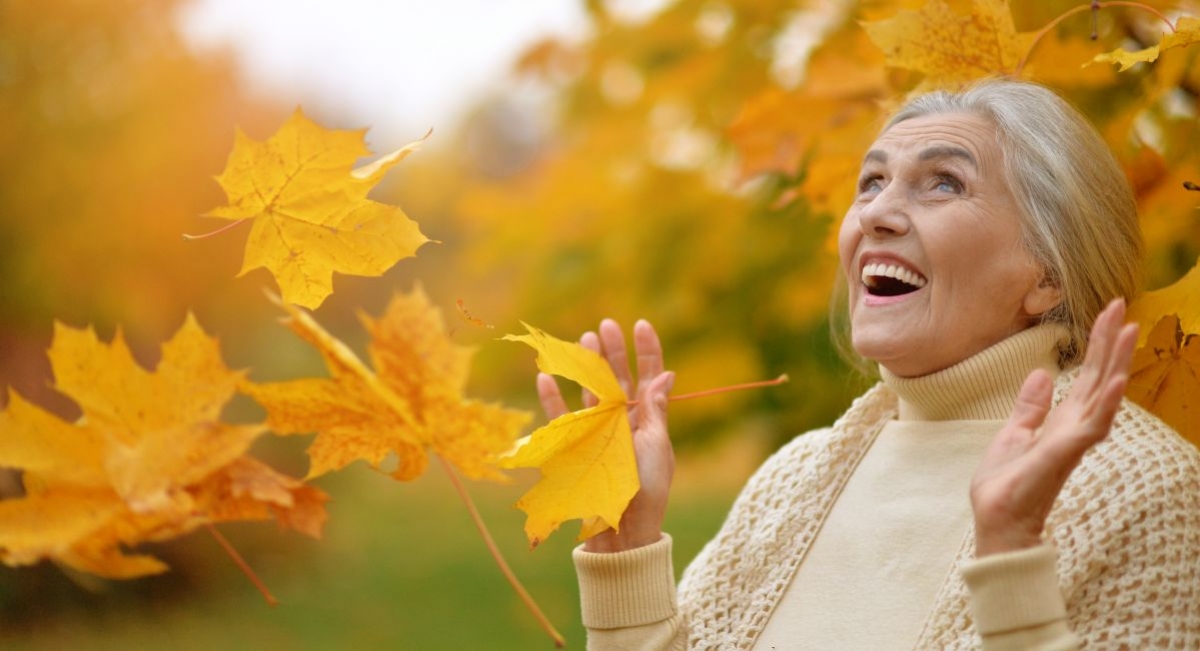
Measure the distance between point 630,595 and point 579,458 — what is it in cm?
26

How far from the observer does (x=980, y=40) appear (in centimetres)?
172

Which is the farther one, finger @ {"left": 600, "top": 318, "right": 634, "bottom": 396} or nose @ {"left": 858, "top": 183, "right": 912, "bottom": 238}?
finger @ {"left": 600, "top": 318, "right": 634, "bottom": 396}

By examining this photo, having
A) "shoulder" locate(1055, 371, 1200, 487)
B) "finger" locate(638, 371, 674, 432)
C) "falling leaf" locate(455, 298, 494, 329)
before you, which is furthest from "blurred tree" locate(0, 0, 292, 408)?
"shoulder" locate(1055, 371, 1200, 487)

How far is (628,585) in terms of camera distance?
1624mm

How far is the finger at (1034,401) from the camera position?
47.6 inches

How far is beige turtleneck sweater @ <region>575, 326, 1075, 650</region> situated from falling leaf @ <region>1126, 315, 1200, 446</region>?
0.46 ft

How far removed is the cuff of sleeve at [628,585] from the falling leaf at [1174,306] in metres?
0.70

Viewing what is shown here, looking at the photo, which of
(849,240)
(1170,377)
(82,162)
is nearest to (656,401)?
(849,240)

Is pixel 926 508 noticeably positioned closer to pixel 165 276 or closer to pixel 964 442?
pixel 964 442

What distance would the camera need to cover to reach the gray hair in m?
1.58

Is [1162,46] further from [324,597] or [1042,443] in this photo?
[324,597]

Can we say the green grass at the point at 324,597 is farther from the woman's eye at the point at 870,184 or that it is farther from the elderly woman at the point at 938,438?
the woman's eye at the point at 870,184

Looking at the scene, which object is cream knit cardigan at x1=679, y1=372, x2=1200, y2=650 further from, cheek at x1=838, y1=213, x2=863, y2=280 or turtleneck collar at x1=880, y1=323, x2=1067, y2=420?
cheek at x1=838, y1=213, x2=863, y2=280

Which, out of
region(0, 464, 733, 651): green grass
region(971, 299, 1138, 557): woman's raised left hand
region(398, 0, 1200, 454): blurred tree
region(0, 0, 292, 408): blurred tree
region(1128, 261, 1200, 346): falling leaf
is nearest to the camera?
region(971, 299, 1138, 557): woman's raised left hand
